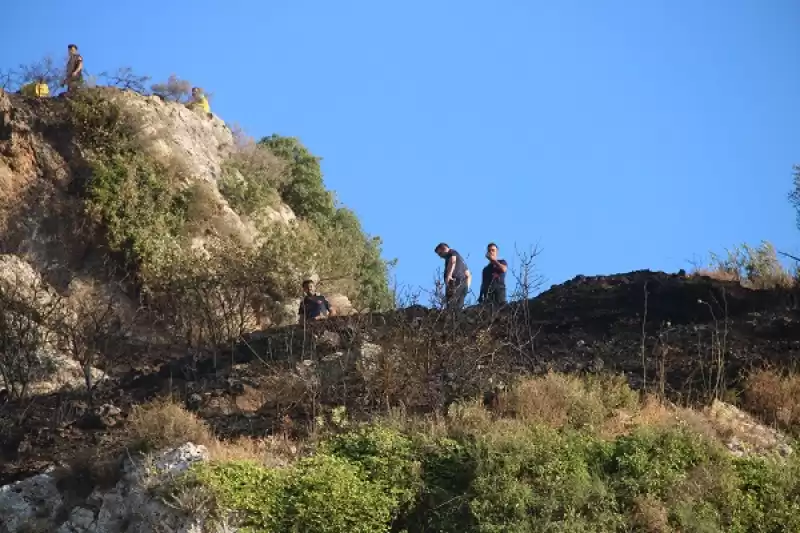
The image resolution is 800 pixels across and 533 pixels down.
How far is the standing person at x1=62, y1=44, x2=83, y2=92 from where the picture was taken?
24.7m

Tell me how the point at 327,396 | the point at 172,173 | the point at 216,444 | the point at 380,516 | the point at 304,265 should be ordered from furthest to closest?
the point at 172,173
the point at 304,265
the point at 327,396
the point at 216,444
the point at 380,516

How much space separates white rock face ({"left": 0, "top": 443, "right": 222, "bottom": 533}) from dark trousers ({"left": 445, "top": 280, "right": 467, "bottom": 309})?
14.6 ft

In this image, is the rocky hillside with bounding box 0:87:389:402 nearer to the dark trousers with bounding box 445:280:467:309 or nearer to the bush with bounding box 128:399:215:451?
the dark trousers with bounding box 445:280:467:309

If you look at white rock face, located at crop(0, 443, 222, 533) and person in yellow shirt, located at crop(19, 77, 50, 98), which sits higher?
person in yellow shirt, located at crop(19, 77, 50, 98)

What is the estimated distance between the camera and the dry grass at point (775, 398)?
1351 cm

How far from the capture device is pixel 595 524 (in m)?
10.8

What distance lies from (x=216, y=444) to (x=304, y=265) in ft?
36.5

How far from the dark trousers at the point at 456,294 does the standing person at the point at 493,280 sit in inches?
37.2

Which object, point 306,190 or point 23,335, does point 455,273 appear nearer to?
point 23,335

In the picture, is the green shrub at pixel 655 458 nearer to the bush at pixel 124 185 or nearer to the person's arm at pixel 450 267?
the person's arm at pixel 450 267

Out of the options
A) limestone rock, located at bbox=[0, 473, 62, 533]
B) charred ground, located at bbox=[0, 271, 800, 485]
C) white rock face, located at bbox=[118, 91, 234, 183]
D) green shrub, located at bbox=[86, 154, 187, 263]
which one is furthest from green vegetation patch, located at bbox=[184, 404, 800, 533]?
white rock face, located at bbox=[118, 91, 234, 183]

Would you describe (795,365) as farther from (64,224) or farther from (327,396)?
(64,224)

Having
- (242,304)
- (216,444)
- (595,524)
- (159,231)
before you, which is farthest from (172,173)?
(595,524)

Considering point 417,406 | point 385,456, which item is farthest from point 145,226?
point 385,456
